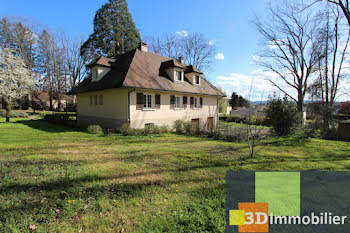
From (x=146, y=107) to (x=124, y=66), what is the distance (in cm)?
436

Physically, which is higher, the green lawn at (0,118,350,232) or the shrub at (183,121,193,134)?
the shrub at (183,121,193,134)

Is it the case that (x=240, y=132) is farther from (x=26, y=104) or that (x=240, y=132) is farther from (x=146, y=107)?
(x=26, y=104)

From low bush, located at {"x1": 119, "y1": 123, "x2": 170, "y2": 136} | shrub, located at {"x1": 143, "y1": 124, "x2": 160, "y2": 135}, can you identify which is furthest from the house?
shrub, located at {"x1": 143, "y1": 124, "x2": 160, "y2": 135}

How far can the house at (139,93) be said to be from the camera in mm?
13367

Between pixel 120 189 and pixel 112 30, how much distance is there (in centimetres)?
2997

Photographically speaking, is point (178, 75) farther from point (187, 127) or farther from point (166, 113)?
point (187, 127)

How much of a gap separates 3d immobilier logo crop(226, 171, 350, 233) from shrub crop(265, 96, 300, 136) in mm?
8272

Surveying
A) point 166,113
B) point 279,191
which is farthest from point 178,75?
point 279,191

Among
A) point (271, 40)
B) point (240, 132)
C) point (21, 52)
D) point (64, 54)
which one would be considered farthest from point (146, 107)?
point (21, 52)

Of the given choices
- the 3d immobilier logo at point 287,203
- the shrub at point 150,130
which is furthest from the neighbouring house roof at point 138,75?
the 3d immobilier logo at point 287,203

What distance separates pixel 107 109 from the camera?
1494 cm

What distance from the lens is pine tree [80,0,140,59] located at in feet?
89.0

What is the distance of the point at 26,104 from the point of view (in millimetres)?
33750

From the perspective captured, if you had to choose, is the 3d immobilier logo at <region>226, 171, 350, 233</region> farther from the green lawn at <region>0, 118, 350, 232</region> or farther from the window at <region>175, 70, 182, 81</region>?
the window at <region>175, 70, 182, 81</region>
